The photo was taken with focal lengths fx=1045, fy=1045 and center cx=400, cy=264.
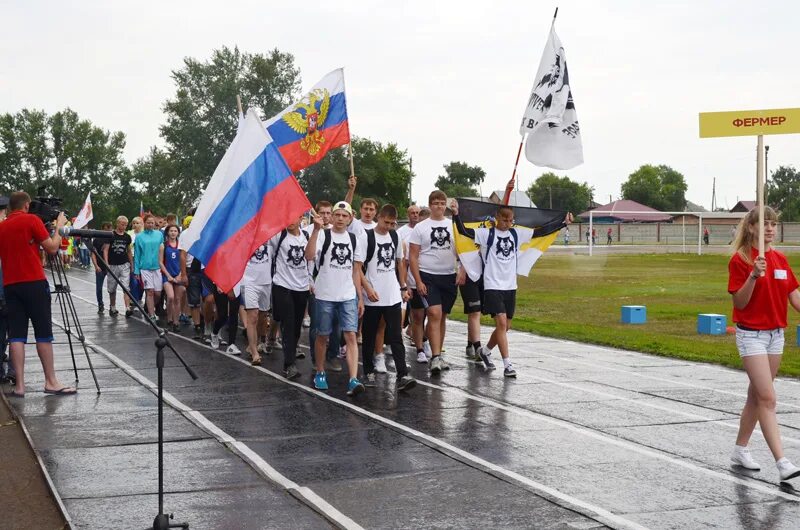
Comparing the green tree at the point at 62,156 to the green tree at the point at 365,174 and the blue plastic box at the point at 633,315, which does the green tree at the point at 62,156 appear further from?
the blue plastic box at the point at 633,315

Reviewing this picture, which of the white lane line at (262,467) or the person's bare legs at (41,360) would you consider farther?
the person's bare legs at (41,360)

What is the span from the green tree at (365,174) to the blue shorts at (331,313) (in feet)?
186

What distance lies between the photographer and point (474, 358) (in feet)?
45.3

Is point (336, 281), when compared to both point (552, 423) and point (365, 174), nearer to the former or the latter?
point (552, 423)

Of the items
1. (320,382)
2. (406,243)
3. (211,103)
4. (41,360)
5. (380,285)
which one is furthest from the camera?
(211,103)

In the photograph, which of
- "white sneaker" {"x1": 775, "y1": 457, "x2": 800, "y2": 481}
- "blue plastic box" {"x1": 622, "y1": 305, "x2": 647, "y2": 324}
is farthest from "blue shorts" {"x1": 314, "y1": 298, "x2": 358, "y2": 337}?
"blue plastic box" {"x1": 622, "y1": 305, "x2": 647, "y2": 324}

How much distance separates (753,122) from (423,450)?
11.3ft

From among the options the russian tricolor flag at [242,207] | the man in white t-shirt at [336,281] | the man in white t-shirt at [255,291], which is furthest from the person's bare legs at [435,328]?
the russian tricolor flag at [242,207]

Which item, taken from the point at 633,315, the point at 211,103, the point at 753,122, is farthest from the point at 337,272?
the point at 211,103

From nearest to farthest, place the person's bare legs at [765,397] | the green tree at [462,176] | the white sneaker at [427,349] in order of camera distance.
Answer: the person's bare legs at [765,397] → the white sneaker at [427,349] → the green tree at [462,176]

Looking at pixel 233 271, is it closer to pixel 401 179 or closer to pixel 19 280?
pixel 19 280

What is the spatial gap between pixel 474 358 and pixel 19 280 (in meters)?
5.96

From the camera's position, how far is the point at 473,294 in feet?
42.4

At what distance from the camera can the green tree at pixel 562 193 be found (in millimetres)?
155375
